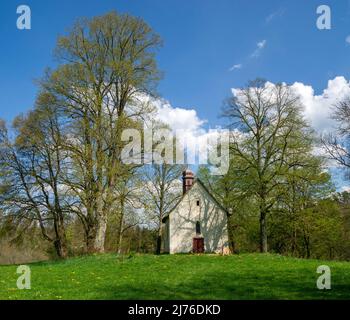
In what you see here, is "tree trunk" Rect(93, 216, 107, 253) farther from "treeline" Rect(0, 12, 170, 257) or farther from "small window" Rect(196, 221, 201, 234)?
"small window" Rect(196, 221, 201, 234)

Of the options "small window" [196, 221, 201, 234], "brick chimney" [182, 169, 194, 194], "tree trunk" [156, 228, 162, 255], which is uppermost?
"brick chimney" [182, 169, 194, 194]

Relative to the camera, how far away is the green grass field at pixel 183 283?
12.0 meters

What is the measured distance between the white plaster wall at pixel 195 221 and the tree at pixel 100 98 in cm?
1008

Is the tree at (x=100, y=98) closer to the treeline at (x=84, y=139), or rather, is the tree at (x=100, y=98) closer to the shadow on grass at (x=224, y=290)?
the treeline at (x=84, y=139)

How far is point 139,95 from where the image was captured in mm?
30984

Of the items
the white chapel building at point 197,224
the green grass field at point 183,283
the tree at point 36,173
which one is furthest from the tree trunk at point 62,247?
the green grass field at point 183,283

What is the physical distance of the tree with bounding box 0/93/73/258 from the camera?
30547mm

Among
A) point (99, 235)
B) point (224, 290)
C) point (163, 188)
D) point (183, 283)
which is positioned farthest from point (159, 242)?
point (224, 290)

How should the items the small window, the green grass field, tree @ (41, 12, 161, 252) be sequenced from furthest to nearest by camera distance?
1. the small window
2. tree @ (41, 12, 161, 252)
3. the green grass field

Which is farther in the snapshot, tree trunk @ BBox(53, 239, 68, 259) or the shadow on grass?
tree trunk @ BBox(53, 239, 68, 259)

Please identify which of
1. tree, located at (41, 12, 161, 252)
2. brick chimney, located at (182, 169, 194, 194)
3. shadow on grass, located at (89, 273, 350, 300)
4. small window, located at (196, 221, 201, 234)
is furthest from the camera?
brick chimney, located at (182, 169, 194, 194)

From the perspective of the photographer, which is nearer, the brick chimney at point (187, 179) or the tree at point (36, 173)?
the tree at point (36, 173)

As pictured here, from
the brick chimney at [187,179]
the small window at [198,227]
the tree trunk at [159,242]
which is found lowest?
the tree trunk at [159,242]

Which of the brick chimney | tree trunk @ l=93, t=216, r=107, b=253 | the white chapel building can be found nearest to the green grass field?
tree trunk @ l=93, t=216, r=107, b=253
